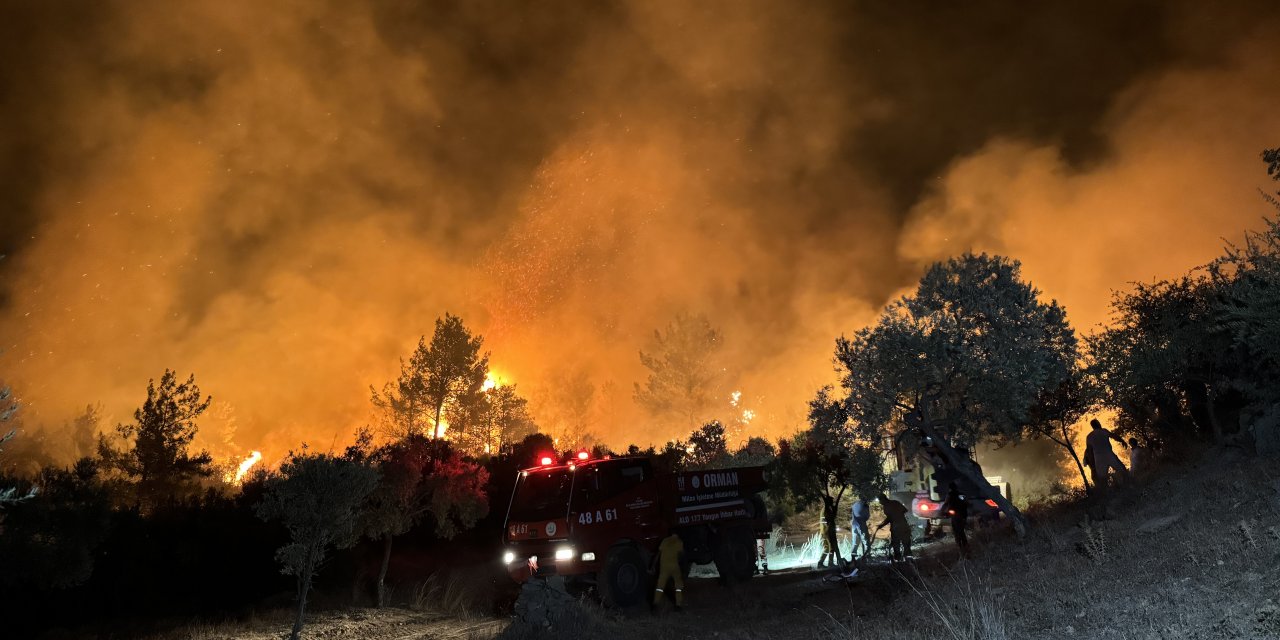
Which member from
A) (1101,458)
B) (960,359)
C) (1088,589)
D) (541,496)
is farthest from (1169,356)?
(541,496)

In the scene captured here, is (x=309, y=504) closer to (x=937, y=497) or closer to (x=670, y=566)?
(x=670, y=566)

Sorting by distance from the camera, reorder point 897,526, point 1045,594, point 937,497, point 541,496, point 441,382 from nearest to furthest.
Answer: point 1045,594, point 541,496, point 897,526, point 937,497, point 441,382

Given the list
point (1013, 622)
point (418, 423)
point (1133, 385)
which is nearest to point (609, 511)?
point (1013, 622)

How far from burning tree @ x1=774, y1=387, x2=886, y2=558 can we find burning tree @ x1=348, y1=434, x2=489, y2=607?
1035 centimetres

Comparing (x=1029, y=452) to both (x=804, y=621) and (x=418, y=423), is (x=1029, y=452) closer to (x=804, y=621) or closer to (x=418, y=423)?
(x=804, y=621)

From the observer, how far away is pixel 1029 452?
37750 mm

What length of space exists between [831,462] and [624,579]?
951 cm

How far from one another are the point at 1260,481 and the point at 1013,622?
7.41 metres

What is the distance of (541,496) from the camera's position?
15641mm

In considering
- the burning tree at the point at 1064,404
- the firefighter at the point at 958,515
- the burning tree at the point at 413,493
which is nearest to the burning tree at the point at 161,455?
the burning tree at the point at 413,493

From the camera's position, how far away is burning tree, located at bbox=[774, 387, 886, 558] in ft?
58.1

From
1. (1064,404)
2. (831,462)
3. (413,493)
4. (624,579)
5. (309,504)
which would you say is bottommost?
(624,579)

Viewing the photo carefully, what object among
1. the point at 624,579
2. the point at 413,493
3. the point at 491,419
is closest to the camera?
the point at 624,579

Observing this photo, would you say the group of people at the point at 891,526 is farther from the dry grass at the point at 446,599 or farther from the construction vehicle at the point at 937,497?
the dry grass at the point at 446,599
